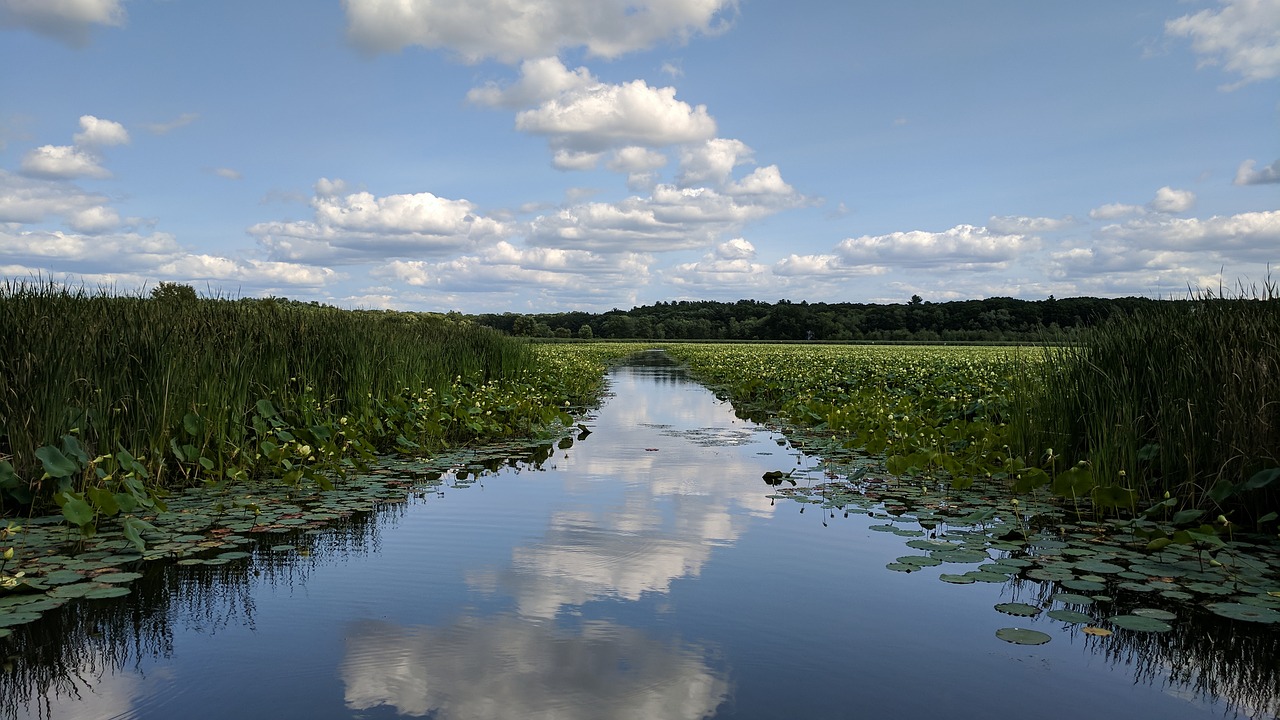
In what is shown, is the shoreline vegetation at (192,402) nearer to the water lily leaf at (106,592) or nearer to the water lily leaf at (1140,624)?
the water lily leaf at (106,592)

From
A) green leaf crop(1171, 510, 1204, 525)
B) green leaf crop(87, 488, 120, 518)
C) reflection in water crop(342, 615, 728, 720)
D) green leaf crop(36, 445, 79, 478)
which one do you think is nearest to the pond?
reflection in water crop(342, 615, 728, 720)

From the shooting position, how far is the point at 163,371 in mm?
6598

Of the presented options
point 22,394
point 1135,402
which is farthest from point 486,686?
point 1135,402

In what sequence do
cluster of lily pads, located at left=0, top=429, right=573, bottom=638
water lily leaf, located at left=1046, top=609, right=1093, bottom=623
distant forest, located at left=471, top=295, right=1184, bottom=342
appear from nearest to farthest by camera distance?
water lily leaf, located at left=1046, top=609, right=1093, bottom=623 < cluster of lily pads, located at left=0, top=429, right=573, bottom=638 < distant forest, located at left=471, top=295, right=1184, bottom=342

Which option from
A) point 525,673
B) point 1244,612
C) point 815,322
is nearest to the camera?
point 525,673

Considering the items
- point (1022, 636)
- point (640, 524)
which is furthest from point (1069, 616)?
point (640, 524)

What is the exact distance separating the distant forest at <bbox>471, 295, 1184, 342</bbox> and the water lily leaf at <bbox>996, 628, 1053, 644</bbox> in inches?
2326

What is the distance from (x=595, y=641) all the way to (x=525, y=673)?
1.49ft

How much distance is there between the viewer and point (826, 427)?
465 inches

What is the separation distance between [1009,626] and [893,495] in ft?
10.3

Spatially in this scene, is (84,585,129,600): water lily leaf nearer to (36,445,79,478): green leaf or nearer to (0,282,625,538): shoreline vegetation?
(0,282,625,538): shoreline vegetation

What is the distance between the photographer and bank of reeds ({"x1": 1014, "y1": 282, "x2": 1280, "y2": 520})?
540 centimetres

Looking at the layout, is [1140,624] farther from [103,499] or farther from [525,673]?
[103,499]

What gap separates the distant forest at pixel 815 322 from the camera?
233ft
